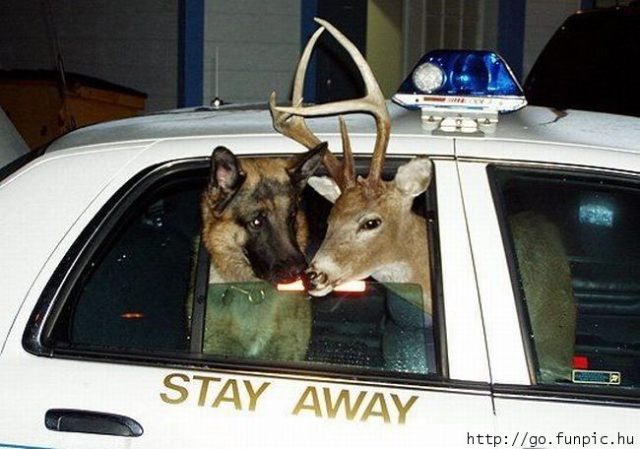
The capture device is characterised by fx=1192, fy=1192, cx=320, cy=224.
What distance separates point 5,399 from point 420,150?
1.20m

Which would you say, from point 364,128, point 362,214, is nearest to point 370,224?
point 362,214

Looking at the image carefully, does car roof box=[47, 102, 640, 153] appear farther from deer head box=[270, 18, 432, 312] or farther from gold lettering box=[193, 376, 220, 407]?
gold lettering box=[193, 376, 220, 407]

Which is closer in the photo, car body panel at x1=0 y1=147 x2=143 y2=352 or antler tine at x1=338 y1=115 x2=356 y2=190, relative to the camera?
car body panel at x1=0 y1=147 x2=143 y2=352

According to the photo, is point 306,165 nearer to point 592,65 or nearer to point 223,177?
point 223,177

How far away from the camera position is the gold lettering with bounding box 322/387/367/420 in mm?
2797

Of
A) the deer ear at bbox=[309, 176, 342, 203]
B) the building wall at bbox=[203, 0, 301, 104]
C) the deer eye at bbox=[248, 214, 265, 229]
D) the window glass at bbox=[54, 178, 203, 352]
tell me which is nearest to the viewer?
the window glass at bbox=[54, 178, 203, 352]

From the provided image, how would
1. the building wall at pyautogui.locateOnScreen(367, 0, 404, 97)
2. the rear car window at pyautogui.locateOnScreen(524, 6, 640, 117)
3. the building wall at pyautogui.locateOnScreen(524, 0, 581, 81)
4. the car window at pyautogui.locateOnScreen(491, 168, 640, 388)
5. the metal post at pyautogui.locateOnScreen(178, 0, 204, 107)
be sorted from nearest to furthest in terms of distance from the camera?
the car window at pyautogui.locateOnScreen(491, 168, 640, 388)
the rear car window at pyautogui.locateOnScreen(524, 6, 640, 117)
the metal post at pyautogui.locateOnScreen(178, 0, 204, 107)
the building wall at pyautogui.locateOnScreen(367, 0, 404, 97)
the building wall at pyautogui.locateOnScreen(524, 0, 581, 81)

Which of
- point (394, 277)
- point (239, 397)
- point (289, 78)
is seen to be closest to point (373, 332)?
point (394, 277)

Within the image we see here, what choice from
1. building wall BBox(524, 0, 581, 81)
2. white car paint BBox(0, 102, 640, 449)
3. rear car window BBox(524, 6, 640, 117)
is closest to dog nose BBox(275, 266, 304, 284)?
white car paint BBox(0, 102, 640, 449)

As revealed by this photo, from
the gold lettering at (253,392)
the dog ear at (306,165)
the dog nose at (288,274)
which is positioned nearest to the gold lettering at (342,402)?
the gold lettering at (253,392)

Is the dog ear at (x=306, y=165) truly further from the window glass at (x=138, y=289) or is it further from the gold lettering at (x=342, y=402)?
the gold lettering at (x=342, y=402)

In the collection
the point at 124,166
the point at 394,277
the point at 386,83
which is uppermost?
the point at 124,166

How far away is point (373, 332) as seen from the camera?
3.04 m

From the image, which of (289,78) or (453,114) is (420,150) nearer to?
(453,114)
